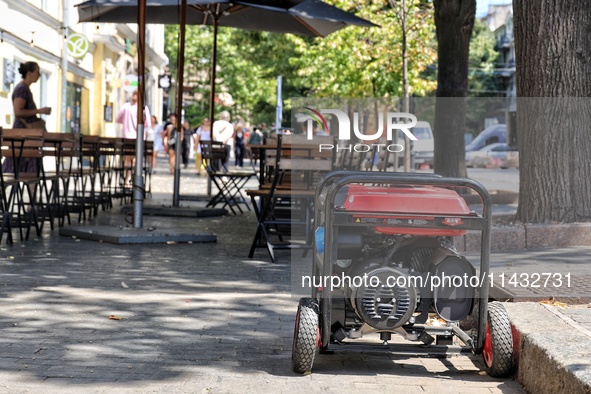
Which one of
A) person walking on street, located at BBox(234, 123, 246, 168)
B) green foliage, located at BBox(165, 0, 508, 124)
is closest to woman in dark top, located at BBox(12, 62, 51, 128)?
green foliage, located at BBox(165, 0, 508, 124)

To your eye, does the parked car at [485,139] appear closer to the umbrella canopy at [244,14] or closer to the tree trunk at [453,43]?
the tree trunk at [453,43]

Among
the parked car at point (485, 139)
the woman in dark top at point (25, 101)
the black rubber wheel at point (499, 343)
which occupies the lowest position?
the black rubber wheel at point (499, 343)

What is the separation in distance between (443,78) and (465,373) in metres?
11.5

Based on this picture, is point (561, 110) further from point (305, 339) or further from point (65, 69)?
point (65, 69)

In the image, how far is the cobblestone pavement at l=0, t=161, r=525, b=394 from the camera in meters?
5.15

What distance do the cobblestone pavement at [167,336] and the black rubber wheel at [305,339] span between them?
0.26 ft

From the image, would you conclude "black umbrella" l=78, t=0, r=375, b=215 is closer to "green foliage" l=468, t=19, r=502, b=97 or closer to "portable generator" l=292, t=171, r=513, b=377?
"portable generator" l=292, t=171, r=513, b=377

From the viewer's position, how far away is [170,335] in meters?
6.19

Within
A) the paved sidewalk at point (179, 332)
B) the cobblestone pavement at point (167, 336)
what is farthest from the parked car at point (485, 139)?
the cobblestone pavement at point (167, 336)

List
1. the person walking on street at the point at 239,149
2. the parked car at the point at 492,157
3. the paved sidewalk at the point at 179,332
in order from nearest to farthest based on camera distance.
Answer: the paved sidewalk at the point at 179,332
the parked car at the point at 492,157
the person walking on street at the point at 239,149

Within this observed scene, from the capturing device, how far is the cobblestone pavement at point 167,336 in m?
5.15

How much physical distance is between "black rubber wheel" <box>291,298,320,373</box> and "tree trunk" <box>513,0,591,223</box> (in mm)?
5313

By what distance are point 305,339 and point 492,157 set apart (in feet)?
29.4

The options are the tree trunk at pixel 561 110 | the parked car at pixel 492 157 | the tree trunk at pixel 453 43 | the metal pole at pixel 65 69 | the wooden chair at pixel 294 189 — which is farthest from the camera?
the metal pole at pixel 65 69
